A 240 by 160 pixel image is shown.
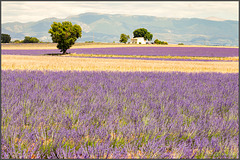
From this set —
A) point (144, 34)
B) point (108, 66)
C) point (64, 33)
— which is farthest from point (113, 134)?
point (144, 34)

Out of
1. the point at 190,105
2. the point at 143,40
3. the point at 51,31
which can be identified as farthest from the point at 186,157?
the point at 143,40

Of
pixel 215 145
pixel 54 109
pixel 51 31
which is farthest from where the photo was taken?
pixel 51 31

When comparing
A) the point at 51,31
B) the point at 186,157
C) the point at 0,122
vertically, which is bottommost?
the point at 186,157

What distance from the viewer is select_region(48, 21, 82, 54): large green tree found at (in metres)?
37.7

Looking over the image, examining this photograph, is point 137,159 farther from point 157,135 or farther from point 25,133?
point 25,133

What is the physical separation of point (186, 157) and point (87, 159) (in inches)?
43.9

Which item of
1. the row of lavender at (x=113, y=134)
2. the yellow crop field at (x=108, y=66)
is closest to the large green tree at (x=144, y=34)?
the yellow crop field at (x=108, y=66)

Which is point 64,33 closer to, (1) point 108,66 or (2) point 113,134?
(1) point 108,66

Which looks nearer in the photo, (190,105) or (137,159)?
(137,159)

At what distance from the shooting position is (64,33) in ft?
123

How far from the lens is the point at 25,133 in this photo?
326 centimetres

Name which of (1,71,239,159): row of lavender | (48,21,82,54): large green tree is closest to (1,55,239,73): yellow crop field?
(1,71,239,159): row of lavender

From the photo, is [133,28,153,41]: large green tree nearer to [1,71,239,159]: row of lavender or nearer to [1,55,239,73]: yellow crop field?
[1,55,239,73]: yellow crop field

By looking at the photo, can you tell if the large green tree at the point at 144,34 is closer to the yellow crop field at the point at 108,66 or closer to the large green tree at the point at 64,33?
the large green tree at the point at 64,33
